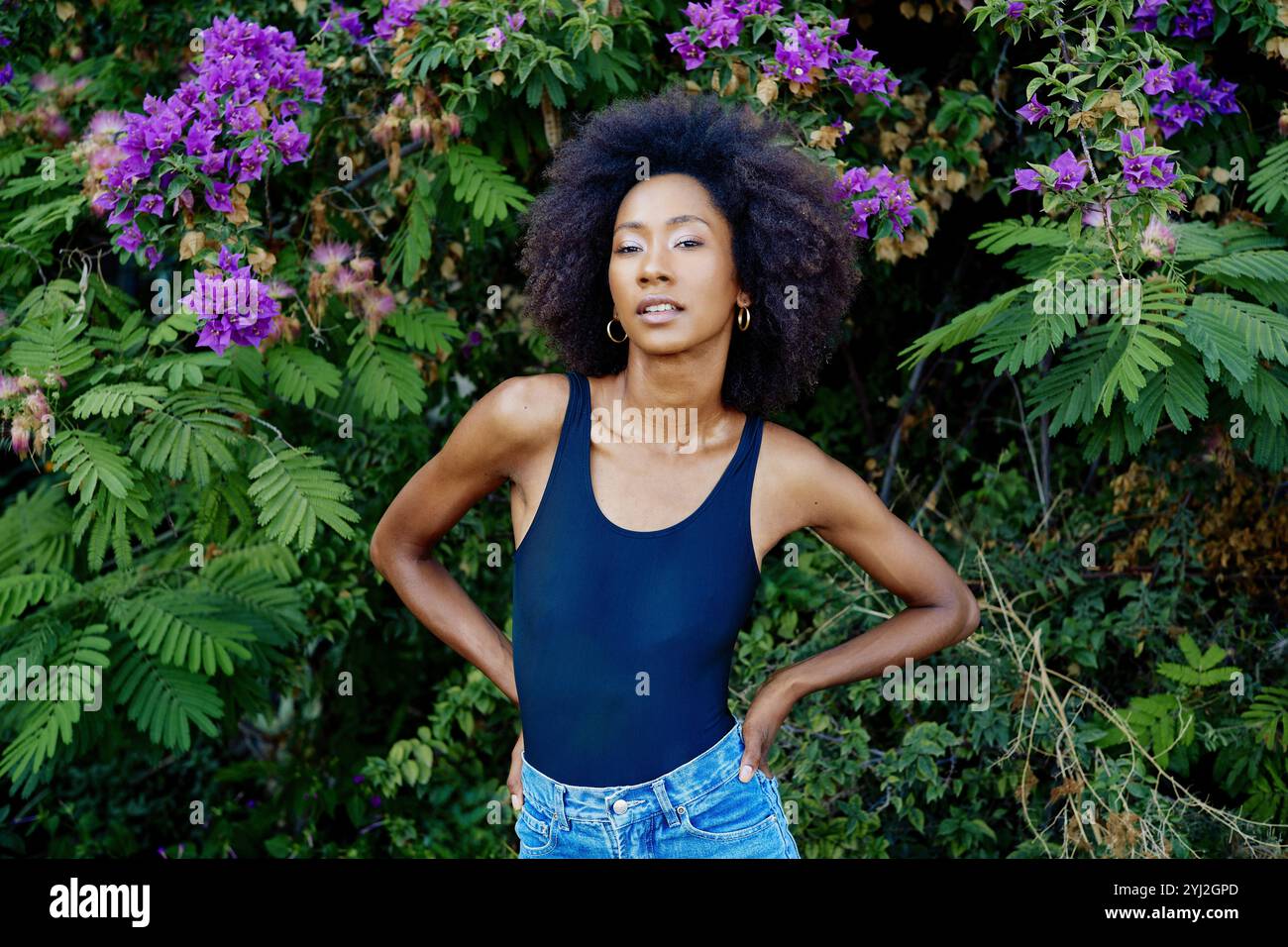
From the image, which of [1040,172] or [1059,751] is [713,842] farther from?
[1059,751]

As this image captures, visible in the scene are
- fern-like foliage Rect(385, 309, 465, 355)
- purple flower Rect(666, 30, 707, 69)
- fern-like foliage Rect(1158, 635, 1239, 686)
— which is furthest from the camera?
fern-like foliage Rect(1158, 635, 1239, 686)

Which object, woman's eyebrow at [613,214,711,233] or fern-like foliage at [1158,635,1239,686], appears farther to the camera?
fern-like foliage at [1158,635,1239,686]

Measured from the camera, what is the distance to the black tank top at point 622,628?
2.56 meters

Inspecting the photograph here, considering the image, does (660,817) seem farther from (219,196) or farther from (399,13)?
(399,13)

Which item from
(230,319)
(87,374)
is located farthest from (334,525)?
(87,374)

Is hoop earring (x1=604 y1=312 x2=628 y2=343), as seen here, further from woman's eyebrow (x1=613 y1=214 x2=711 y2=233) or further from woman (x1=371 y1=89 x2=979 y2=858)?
woman's eyebrow (x1=613 y1=214 x2=711 y2=233)

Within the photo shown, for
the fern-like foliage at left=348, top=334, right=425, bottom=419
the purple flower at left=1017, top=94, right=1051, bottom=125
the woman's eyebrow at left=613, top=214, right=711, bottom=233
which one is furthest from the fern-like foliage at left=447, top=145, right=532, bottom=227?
the purple flower at left=1017, top=94, right=1051, bottom=125

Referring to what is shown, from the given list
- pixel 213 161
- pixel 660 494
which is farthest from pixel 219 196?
pixel 660 494

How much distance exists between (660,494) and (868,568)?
1.65ft

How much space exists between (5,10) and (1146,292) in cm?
316

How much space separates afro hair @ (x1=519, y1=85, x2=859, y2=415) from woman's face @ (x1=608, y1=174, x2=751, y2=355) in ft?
0.19

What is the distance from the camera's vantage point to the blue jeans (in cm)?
255

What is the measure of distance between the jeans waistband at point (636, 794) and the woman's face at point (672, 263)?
78 cm

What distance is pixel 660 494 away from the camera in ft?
8.75
